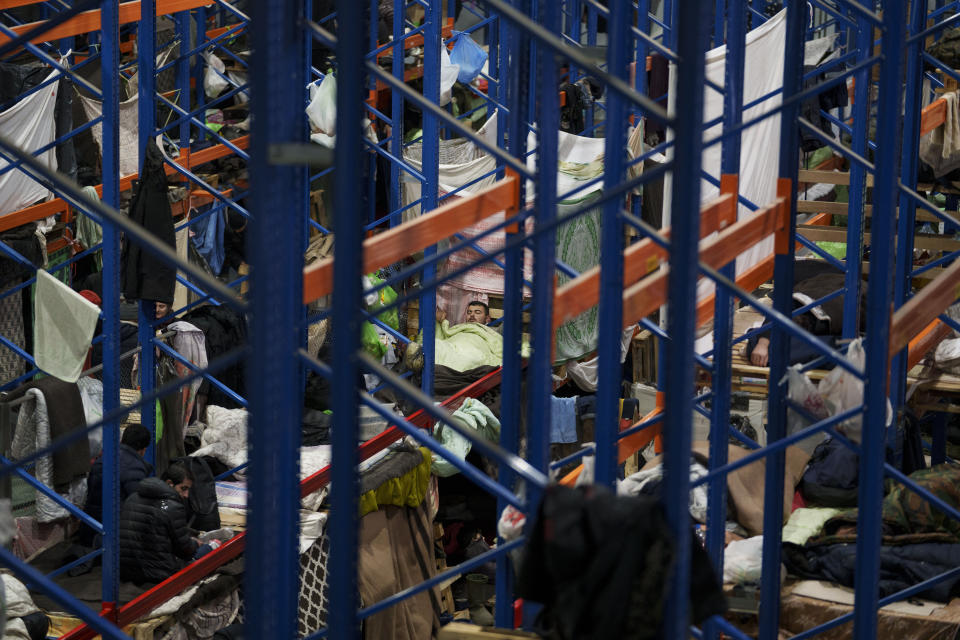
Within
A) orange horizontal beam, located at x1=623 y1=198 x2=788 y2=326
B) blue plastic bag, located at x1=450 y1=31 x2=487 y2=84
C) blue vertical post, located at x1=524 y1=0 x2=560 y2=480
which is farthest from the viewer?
blue plastic bag, located at x1=450 y1=31 x2=487 y2=84

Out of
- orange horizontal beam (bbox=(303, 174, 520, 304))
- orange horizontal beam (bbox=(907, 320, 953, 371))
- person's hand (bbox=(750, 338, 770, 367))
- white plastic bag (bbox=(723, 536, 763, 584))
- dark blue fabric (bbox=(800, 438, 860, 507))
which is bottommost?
dark blue fabric (bbox=(800, 438, 860, 507))

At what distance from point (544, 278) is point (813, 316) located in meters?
4.76

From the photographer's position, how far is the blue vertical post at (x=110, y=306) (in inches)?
314

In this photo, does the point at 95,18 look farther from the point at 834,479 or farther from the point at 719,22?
the point at 834,479

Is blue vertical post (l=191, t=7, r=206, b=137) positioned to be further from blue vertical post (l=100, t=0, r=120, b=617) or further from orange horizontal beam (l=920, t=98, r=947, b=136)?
orange horizontal beam (l=920, t=98, r=947, b=136)

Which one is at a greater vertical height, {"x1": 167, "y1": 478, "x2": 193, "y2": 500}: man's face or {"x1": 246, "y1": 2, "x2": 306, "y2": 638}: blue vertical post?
{"x1": 246, "y1": 2, "x2": 306, "y2": 638}: blue vertical post

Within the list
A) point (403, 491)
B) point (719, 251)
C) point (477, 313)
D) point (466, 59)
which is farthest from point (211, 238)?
point (719, 251)

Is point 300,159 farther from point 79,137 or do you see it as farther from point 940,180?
point 79,137

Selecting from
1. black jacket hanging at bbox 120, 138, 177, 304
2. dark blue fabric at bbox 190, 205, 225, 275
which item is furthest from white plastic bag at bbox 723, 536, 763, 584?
dark blue fabric at bbox 190, 205, 225, 275

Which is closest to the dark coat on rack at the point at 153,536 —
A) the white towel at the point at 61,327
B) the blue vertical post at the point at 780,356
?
the white towel at the point at 61,327

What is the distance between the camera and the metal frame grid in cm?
375

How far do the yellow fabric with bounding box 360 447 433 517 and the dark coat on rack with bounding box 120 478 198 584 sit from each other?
1.12m

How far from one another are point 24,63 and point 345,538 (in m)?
11.3

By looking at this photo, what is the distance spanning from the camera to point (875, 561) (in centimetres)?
530
